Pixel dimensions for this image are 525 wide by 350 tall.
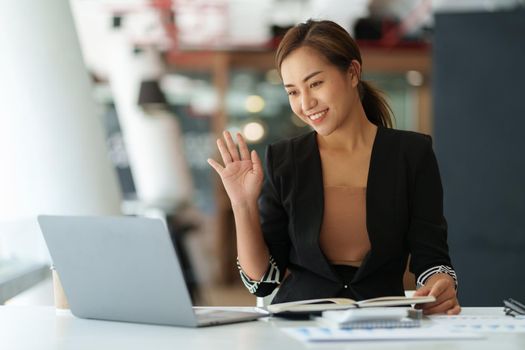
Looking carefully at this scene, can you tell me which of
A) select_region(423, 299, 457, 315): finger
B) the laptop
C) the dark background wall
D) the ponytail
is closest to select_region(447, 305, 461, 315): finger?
select_region(423, 299, 457, 315): finger

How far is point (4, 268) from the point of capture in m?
4.32

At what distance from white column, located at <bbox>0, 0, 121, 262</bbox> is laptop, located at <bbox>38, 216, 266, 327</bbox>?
276cm

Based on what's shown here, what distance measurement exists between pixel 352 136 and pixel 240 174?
0.37 metres

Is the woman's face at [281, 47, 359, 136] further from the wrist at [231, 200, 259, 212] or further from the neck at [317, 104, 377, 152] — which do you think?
the wrist at [231, 200, 259, 212]

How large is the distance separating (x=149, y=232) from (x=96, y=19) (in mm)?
10343

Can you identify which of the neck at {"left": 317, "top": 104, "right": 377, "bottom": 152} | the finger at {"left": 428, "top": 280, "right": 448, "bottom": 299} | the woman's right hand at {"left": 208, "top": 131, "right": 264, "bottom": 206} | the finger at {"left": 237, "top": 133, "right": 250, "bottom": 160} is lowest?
the finger at {"left": 428, "top": 280, "right": 448, "bottom": 299}

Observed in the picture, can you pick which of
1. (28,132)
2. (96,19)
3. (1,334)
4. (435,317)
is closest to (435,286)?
(435,317)

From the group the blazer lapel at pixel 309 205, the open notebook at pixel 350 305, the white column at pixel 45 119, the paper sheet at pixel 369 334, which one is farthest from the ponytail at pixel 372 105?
the white column at pixel 45 119

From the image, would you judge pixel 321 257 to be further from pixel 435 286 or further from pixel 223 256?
pixel 223 256

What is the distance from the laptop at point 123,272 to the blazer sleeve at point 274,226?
1.50 ft

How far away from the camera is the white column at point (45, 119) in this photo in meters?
4.55

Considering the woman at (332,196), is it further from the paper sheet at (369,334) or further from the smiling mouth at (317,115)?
the paper sheet at (369,334)

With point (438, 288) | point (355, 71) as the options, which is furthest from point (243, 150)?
point (438, 288)

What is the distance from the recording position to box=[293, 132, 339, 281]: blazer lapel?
7.57 ft
